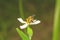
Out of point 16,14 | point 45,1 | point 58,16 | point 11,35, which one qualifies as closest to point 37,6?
point 45,1

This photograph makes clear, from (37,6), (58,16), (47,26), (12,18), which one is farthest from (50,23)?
(58,16)

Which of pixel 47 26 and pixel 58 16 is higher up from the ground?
pixel 47 26

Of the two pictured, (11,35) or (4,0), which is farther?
(4,0)

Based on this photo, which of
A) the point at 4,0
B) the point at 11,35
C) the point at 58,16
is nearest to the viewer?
the point at 58,16

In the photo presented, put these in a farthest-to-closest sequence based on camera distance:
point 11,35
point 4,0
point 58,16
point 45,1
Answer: point 45,1
point 4,0
point 11,35
point 58,16

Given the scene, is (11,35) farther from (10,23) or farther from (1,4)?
(1,4)

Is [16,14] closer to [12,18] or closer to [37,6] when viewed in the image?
[12,18]

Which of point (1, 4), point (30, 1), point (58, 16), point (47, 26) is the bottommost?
point (58, 16)
